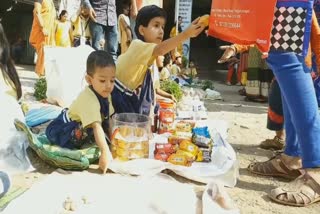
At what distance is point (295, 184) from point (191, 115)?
2.00m

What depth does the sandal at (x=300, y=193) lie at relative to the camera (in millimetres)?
2217

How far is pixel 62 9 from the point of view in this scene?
6352 mm

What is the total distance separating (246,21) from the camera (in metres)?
2.30

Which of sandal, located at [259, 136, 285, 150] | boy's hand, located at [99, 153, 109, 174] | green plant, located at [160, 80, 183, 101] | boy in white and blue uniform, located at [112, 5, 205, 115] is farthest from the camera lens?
green plant, located at [160, 80, 183, 101]

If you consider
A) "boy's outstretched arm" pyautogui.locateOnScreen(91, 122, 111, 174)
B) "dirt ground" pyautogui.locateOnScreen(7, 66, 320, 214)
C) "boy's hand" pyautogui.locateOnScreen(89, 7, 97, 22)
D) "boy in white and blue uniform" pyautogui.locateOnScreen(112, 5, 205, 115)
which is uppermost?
"boy's hand" pyautogui.locateOnScreen(89, 7, 97, 22)

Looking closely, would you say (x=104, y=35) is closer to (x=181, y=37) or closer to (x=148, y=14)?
(x=148, y=14)

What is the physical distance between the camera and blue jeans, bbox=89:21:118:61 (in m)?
5.30

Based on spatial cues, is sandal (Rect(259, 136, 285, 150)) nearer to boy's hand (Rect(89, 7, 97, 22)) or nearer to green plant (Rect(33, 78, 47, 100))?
green plant (Rect(33, 78, 47, 100))

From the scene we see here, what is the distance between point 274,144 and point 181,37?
122 centimetres

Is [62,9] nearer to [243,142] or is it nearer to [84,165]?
[243,142]

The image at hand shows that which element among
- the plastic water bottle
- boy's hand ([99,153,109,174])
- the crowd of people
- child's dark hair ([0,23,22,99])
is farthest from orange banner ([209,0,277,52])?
the plastic water bottle

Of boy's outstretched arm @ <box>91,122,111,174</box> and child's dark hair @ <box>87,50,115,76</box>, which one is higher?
child's dark hair @ <box>87,50,115,76</box>

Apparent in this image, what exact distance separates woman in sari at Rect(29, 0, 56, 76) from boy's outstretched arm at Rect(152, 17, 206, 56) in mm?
3713

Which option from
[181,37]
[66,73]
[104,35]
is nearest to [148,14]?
[181,37]
